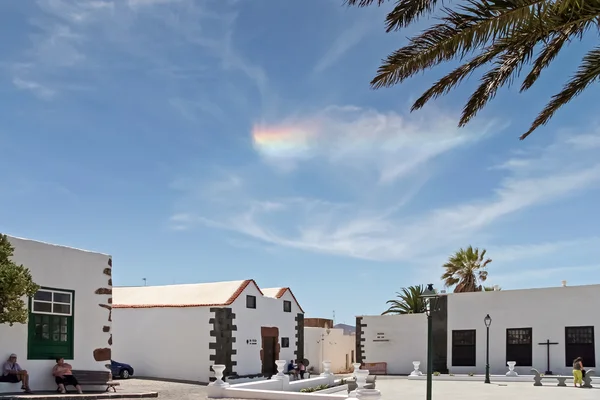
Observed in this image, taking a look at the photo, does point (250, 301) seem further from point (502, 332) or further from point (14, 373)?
point (14, 373)

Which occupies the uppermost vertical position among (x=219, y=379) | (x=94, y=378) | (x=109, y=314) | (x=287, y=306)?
(x=109, y=314)

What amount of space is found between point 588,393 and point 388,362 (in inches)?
473

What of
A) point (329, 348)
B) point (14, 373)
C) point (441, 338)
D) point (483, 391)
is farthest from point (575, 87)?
point (329, 348)

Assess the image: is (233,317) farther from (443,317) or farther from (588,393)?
(588,393)

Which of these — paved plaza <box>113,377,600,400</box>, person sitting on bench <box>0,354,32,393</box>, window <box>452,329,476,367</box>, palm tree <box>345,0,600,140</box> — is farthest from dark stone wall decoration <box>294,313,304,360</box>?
palm tree <box>345,0,600,140</box>

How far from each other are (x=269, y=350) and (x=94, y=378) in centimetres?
1236

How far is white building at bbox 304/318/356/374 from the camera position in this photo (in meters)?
32.3

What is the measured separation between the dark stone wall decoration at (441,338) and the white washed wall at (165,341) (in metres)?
10.2

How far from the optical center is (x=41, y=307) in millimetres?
13508

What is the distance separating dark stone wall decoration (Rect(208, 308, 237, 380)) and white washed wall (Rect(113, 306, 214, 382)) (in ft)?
0.71

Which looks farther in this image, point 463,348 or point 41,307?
point 463,348

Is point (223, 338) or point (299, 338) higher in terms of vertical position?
point (223, 338)

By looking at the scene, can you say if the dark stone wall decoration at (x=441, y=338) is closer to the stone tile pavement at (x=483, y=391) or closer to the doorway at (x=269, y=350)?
the stone tile pavement at (x=483, y=391)

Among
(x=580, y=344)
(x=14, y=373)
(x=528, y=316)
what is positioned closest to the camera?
(x=14, y=373)
